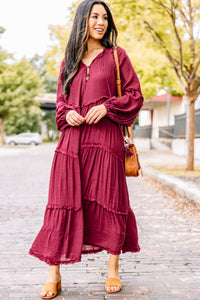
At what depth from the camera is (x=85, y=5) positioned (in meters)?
2.81

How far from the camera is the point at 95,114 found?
8.79 ft

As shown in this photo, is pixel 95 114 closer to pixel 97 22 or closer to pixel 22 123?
pixel 97 22

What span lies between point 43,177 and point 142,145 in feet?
70.5

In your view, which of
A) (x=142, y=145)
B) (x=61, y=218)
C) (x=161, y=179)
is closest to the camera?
(x=61, y=218)

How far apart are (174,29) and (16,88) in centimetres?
2807

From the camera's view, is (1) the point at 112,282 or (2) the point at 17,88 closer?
(1) the point at 112,282

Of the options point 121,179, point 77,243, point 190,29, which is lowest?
point 77,243

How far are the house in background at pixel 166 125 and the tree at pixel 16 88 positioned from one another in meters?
11.1

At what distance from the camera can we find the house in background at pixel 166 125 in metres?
18.6

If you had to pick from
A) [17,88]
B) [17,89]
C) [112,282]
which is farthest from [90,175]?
[17,88]

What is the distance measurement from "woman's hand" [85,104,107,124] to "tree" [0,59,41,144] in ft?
108

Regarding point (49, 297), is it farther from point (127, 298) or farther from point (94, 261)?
point (94, 261)

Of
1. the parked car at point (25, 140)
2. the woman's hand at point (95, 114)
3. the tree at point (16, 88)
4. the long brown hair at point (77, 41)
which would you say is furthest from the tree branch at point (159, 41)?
the parked car at point (25, 140)

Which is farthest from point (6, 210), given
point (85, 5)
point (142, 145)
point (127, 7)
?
point (142, 145)
